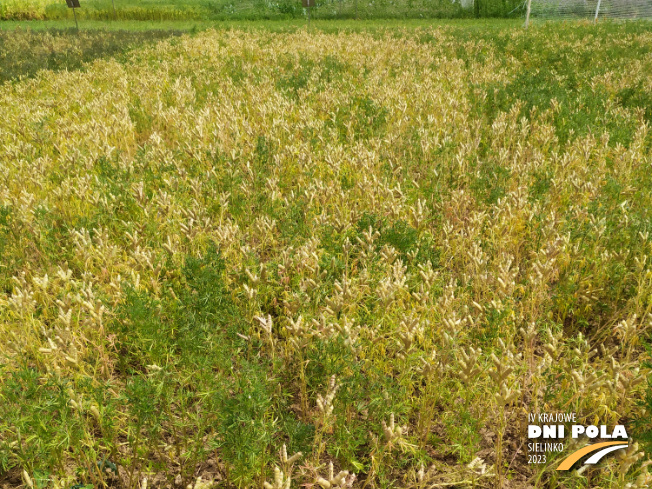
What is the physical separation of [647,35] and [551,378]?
17057 mm

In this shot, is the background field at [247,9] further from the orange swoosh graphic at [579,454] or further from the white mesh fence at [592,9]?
the orange swoosh graphic at [579,454]

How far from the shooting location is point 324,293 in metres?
3.13

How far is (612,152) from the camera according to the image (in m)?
5.60

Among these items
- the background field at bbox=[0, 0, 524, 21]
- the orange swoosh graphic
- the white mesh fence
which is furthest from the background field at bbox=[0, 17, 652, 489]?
the background field at bbox=[0, 0, 524, 21]

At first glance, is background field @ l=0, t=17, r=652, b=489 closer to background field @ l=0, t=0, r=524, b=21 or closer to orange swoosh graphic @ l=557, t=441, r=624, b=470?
orange swoosh graphic @ l=557, t=441, r=624, b=470

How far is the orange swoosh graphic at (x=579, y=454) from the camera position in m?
2.18

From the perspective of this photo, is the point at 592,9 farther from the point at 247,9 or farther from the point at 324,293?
the point at 324,293

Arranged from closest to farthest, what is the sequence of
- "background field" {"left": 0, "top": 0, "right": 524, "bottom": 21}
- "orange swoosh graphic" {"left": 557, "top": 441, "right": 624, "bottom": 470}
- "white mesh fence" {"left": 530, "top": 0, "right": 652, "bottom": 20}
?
"orange swoosh graphic" {"left": 557, "top": 441, "right": 624, "bottom": 470}, "white mesh fence" {"left": 530, "top": 0, "right": 652, "bottom": 20}, "background field" {"left": 0, "top": 0, "right": 524, "bottom": 21}

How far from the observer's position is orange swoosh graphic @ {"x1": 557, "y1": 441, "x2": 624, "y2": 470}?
2178mm

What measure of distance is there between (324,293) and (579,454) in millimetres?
1795

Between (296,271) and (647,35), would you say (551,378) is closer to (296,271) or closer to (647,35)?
(296,271)

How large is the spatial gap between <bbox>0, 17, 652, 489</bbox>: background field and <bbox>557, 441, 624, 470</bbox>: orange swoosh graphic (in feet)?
0.23

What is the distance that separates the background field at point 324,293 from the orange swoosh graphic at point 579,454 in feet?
0.23

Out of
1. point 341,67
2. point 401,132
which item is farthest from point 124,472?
point 341,67
